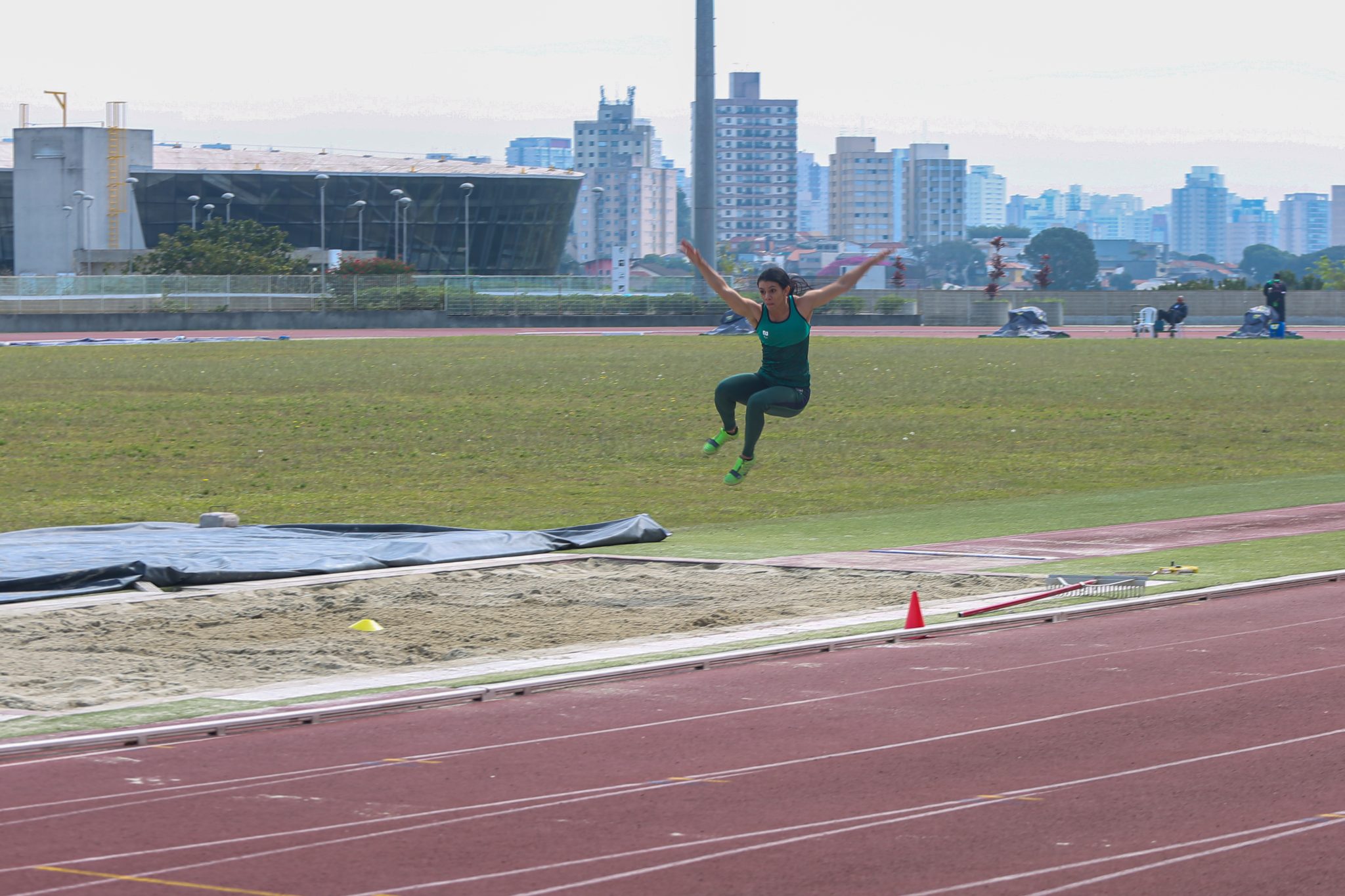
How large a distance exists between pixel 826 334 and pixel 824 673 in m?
59.8

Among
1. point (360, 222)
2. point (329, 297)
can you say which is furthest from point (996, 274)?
point (360, 222)

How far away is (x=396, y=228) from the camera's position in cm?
11269

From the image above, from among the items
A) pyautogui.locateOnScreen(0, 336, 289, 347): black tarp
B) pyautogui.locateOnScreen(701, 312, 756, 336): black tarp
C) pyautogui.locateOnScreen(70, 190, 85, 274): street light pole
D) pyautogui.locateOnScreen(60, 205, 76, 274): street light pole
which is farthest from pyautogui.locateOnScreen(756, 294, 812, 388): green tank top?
pyautogui.locateOnScreen(60, 205, 76, 274): street light pole

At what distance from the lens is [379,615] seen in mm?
13906

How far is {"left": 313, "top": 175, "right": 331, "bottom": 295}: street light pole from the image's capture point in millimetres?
96438

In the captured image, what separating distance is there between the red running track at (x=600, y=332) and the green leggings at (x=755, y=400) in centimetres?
5252

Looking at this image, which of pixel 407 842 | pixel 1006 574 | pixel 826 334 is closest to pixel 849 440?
pixel 1006 574

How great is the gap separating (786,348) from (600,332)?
199 feet

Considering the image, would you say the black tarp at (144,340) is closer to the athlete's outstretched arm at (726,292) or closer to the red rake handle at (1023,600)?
the athlete's outstretched arm at (726,292)

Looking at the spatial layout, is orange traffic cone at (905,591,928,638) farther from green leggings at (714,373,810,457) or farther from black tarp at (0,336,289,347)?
black tarp at (0,336,289,347)

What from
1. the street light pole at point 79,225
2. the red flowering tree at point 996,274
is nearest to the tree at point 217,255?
the street light pole at point 79,225

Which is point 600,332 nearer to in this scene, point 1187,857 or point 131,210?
point 131,210

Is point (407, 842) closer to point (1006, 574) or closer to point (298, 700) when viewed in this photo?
point (298, 700)

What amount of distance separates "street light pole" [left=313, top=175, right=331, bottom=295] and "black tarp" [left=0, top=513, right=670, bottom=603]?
6983cm
